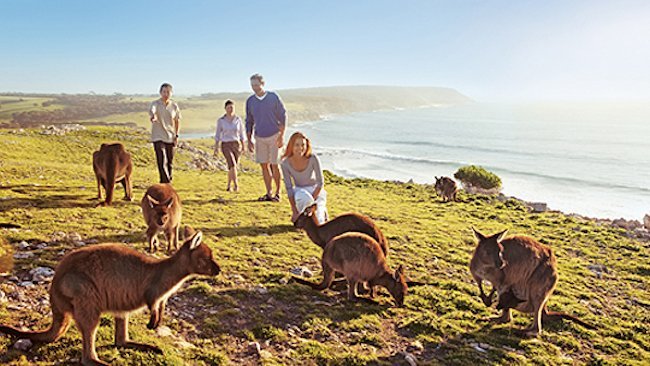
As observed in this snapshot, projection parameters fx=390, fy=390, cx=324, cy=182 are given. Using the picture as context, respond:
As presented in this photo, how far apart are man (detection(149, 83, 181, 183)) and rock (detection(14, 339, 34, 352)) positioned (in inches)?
316

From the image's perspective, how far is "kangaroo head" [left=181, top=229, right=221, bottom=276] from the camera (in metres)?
4.55

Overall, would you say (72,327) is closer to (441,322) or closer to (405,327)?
(405,327)

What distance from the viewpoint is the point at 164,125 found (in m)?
11.2

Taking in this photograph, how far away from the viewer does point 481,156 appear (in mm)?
64750

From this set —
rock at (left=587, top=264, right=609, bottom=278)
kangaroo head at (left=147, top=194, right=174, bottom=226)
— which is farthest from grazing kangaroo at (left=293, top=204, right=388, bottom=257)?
rock at (left=587, top=264, right=609, bottom=278)

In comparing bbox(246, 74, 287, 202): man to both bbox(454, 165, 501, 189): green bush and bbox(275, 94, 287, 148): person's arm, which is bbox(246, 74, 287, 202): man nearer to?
bbox(275, 94, 287, 148): person's arm

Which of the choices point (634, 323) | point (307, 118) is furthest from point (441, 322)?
point (307, 118)

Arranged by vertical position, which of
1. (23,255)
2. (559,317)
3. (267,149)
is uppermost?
(267,149)

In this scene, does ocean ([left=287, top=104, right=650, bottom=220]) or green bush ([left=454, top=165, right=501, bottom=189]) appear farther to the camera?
ocean ([left=287, top=104, right=650, bottom=220])

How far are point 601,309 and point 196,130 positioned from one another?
387 ft

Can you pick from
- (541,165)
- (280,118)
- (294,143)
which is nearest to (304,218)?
(294,143)

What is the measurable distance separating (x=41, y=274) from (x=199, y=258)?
116 inches

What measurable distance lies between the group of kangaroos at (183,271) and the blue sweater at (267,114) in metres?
4.08

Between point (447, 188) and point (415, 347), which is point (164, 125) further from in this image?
point (447, 188)
